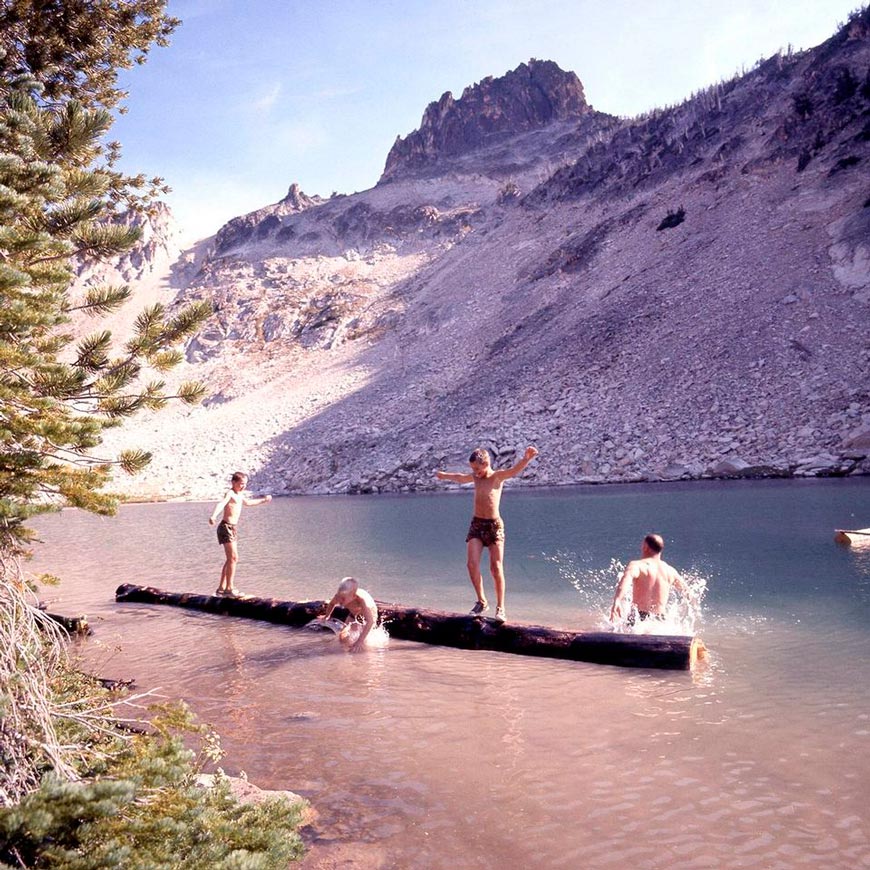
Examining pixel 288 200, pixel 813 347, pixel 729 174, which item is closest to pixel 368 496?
pixel 813 347

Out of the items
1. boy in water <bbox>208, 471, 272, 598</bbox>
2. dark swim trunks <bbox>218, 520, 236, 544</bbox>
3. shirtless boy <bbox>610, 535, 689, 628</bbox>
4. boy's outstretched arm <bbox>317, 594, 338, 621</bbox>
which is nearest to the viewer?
shirtless boy <bbox>610, 535, 689, 628</bbox>

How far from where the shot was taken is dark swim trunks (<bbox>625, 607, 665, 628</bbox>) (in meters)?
9.77

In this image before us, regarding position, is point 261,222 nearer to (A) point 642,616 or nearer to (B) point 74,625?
(B) point 74,625

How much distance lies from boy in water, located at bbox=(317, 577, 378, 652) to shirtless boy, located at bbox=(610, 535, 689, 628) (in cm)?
326

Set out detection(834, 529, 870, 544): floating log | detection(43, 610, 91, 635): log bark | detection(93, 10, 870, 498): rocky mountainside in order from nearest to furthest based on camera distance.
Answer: detection(43, 610, 91, 635): log bark, detection(834, 529, 870, 544): floating log, detection(93, 10, 870, 498): rocky mountainside

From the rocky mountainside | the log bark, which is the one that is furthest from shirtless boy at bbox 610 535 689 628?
the rocky mountainside

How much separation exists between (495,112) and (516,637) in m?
135

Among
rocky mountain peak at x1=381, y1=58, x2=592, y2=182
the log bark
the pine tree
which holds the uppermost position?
rocky mountain peak at x1=381, y1=58, x2=592, y2=182

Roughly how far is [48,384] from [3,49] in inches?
155

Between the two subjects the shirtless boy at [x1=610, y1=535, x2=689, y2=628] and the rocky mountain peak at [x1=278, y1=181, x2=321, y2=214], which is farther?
the rocky mountain peak at [x1=278, y1=181, x2=321, y2=214]

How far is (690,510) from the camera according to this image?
25859mm

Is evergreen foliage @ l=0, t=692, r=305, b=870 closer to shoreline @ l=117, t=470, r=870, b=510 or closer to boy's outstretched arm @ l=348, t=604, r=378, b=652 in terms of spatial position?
boy's outstretched arm @ l=348, t=604, r=378, b=652

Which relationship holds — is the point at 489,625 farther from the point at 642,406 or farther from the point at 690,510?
the point at 642,406

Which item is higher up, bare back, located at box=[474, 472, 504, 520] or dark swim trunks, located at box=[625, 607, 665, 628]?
bare back, located at box=[474, 472, 504, 520]
